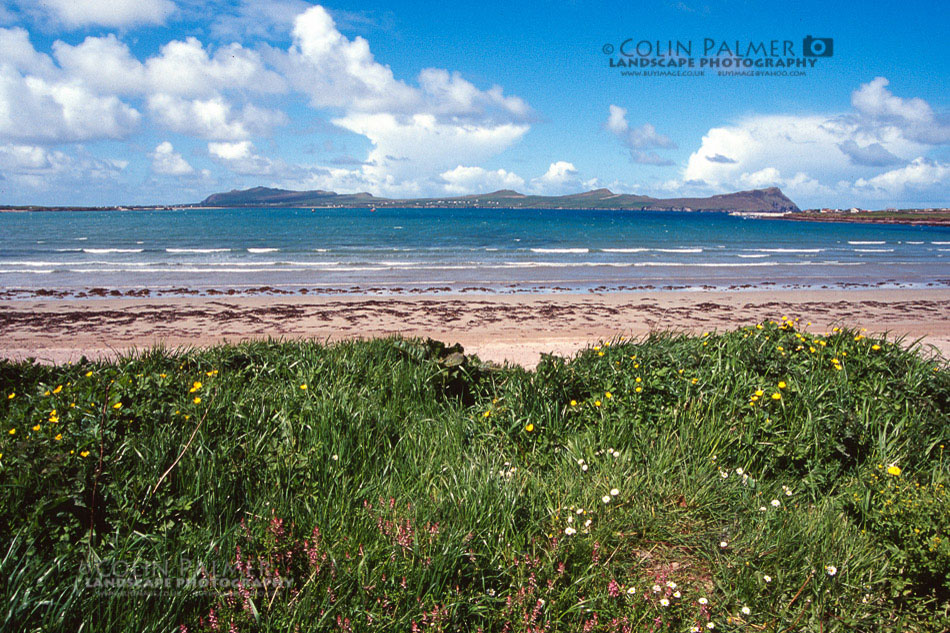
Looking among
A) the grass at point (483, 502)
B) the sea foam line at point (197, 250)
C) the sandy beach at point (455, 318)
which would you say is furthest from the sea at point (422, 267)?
the grass at point (483, 502)

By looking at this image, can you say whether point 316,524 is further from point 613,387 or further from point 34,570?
point 613,387

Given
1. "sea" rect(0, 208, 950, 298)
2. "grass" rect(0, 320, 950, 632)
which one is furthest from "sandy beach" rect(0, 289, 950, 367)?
"grass" rect(0, 320, 950, 632)

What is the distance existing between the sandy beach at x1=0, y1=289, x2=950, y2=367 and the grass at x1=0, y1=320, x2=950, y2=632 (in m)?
4.45

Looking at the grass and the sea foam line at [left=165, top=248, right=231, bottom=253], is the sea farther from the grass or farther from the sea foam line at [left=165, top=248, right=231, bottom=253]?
the grass

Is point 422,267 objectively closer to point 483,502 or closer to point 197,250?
point 197,250

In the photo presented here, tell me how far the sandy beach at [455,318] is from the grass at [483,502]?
4451 millimetres

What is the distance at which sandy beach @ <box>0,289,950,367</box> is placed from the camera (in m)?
11.3

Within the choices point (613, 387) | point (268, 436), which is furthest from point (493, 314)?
point (268, 436)

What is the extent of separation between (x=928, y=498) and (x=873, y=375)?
223 cm

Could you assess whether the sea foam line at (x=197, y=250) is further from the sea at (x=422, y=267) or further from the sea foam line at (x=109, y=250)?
the sea foam line at (x=109, y=250)

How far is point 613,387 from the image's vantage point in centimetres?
474

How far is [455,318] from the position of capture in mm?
14133

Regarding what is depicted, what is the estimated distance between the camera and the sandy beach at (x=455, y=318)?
11.3 meters

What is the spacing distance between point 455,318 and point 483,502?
36.2ft
